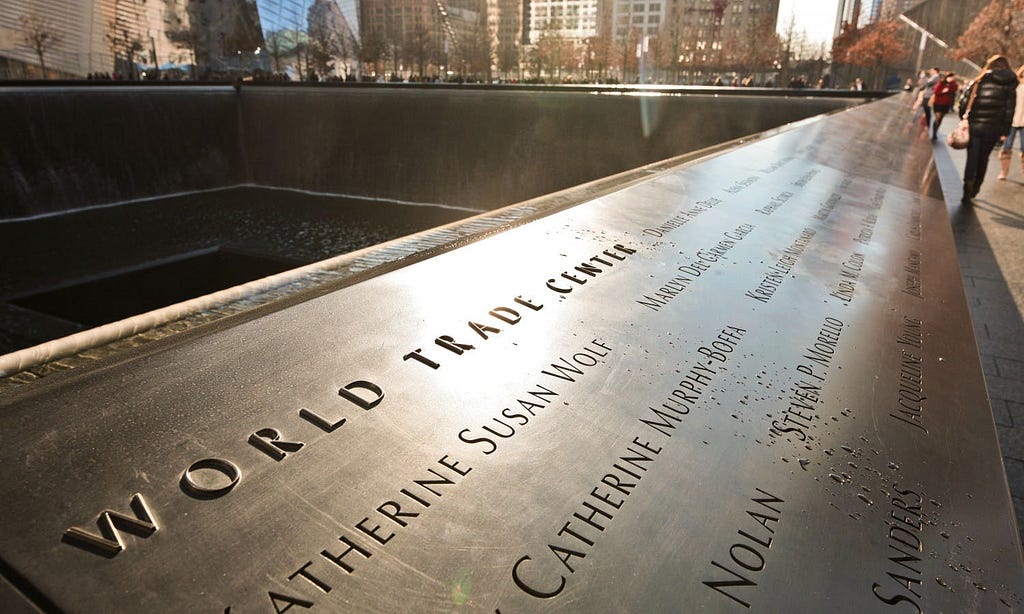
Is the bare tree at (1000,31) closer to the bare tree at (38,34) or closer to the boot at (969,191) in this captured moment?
the boot at (969,191)

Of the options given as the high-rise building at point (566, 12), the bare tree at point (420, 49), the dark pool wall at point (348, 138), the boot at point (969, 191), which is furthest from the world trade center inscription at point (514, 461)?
the high-rise building at point (566, 12)

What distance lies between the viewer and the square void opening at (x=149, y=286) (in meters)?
6.33

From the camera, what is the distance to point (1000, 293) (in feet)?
11.8

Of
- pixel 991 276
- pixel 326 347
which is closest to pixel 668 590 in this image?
pixel 326 347

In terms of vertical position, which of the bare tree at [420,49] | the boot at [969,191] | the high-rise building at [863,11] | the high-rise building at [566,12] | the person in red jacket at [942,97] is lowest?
the boot at [969,191]

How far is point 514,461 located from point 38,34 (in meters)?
27.3

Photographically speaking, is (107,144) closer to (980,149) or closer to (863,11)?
(980,149)

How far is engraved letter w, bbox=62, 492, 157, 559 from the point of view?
0.71 m

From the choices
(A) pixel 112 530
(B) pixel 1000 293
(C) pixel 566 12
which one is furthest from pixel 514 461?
(C) pixel 566 12

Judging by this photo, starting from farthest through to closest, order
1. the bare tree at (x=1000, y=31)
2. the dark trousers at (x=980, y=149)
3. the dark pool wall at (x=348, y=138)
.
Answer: the bare tree at (x=1000, y=31) < the dark pool wall at (x=348, y=138) < the dark trousers at (x=980, y=149)

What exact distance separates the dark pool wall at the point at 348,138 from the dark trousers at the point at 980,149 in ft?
8.88

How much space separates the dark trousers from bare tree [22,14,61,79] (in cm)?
2619

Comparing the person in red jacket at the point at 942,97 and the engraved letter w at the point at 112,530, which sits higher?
the person in red jacket at the point at 942,97

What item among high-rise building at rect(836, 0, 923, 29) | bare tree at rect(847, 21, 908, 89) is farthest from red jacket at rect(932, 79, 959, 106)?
high-rise building at rect(836, 0, 923, 29)
